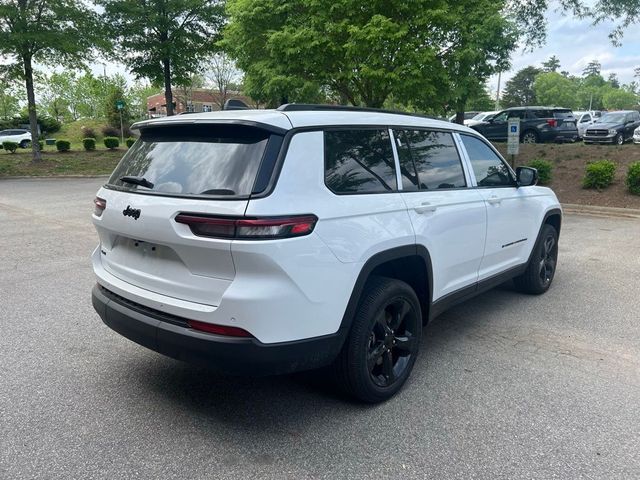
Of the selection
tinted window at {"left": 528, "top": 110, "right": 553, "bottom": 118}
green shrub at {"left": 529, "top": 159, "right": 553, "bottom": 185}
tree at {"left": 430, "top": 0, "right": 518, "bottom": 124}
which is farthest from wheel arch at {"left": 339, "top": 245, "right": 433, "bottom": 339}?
tinted window at {"left": 528, "top": 110, "right": 553, "bottom": 118}

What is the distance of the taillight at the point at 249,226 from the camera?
246cm

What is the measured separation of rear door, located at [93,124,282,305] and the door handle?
1176mm

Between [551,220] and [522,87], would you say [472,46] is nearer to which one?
[551,220]

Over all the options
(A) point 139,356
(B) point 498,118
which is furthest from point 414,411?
(B) point 498,118

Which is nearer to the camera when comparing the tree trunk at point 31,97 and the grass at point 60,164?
the tree trunk at point 31,97

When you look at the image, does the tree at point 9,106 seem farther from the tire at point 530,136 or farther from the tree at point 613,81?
the tree at point 613,81

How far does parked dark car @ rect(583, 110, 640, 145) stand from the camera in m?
20.1

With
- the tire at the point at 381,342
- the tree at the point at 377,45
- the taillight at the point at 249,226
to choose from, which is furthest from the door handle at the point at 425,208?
the tree at the point at 377,45

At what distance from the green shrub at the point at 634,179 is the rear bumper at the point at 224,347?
11.6 meters

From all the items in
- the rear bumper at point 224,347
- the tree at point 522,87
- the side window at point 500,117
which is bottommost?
the rear bumper at point 224,347

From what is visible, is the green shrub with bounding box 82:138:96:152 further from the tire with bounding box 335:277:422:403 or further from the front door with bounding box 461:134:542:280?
the tire with bounding box 335:277:422:403

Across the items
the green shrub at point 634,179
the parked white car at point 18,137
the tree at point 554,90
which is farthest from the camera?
the tree at point 554,90

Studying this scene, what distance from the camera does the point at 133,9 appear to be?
861 inches

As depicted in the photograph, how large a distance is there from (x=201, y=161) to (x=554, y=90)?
11723cm
